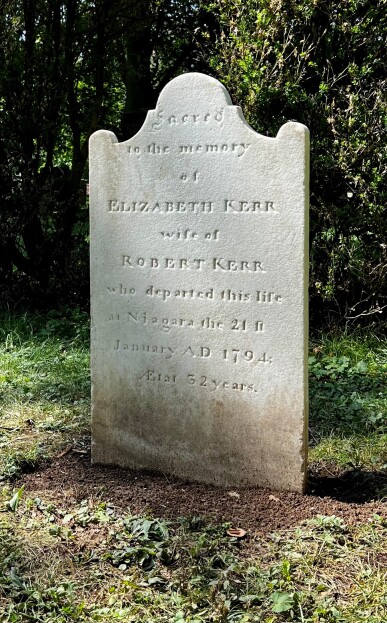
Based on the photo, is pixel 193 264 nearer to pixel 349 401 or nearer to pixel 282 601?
pixel 282 601

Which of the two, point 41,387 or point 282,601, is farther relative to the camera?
point 41,387

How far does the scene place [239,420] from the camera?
3801mm

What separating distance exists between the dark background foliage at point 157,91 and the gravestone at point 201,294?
266cm

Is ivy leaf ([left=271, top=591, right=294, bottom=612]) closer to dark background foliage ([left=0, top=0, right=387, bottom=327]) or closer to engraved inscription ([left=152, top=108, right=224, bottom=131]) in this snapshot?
engraved inscription ([left=152, top=108, right=224, bottom=131])

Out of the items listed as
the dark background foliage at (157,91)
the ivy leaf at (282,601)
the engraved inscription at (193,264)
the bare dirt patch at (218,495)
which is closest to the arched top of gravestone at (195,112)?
the engraved inscription at (193,264)

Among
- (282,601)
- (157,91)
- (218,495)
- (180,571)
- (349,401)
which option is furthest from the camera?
(157,91)

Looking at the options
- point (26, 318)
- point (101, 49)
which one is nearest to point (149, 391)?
point (26, 318)

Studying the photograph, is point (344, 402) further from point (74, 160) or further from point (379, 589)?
point (74, 160)

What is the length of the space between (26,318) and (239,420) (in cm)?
391

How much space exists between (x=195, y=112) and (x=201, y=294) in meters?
0.86

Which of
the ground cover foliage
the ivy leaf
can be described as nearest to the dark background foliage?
the ground cover foliage

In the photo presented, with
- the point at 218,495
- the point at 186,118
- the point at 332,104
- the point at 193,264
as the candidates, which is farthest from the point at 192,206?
the point at 332,104

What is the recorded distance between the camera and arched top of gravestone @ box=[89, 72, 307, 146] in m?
3.70

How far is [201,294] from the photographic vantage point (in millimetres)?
3826
